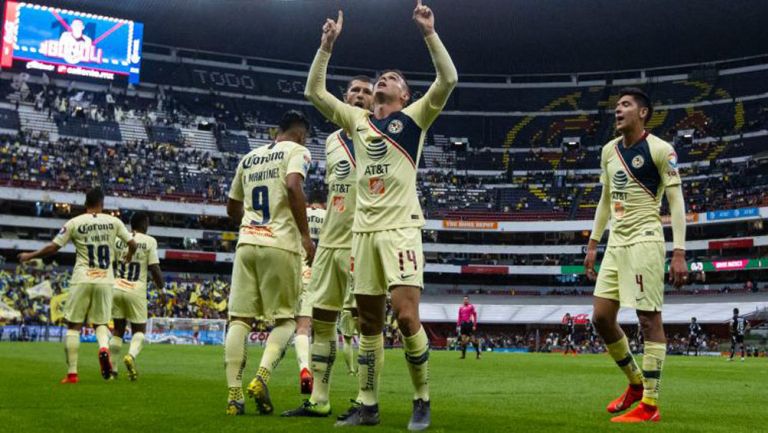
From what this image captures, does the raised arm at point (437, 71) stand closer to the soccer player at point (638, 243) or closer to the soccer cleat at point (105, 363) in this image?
the soccer player at point (638, 243)

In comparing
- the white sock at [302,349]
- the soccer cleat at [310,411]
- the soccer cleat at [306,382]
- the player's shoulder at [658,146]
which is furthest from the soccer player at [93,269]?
the player's shoulder at [658,146]

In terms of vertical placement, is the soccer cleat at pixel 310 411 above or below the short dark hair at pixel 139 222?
below

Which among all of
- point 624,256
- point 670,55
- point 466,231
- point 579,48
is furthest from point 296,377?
point 670,55

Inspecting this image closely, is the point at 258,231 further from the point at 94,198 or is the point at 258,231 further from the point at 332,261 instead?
the point at 94,198

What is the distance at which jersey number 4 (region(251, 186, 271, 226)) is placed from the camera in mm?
7176

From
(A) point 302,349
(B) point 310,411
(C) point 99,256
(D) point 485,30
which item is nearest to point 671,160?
(B) point 310,411

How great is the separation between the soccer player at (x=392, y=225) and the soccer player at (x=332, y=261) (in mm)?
636

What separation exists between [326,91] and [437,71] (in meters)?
1.06

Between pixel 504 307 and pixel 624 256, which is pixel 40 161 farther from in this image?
pixel 624 256

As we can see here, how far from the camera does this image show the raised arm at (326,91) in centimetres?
641

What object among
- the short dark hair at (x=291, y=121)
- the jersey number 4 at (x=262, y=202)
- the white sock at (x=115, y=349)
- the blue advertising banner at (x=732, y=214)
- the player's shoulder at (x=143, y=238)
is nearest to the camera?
the jersey number 4 at (x=262, y=202)

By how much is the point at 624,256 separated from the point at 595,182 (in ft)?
193

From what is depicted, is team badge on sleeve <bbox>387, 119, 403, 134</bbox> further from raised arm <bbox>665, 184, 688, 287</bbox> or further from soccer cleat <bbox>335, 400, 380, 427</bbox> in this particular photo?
raised arm <bbox>665, 184, 688, 287</bbox>

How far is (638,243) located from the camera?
277 inches
